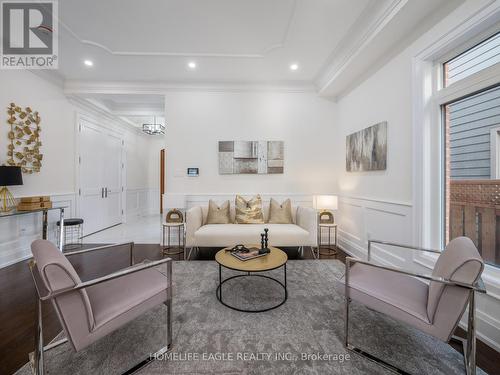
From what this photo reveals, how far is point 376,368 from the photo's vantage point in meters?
1.33

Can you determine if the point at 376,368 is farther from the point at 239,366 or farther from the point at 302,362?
the point at 239,366

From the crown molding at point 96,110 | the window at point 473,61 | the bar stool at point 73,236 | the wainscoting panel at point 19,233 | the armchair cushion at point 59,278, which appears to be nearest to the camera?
the armchair cushion at point 59,278

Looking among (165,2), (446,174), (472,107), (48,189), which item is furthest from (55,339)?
(472,107)

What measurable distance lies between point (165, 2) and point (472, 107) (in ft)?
10.8

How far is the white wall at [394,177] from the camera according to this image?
171 cm

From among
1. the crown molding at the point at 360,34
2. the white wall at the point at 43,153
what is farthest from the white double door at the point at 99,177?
the crown molding at the point at 360,34

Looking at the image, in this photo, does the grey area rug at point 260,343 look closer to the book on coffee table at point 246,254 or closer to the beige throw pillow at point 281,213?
the book on coffee table at point 246,254

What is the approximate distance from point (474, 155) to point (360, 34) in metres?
1.91

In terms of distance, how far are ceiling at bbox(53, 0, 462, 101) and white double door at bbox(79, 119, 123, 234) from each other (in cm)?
118

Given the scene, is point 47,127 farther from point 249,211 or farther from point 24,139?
point 249,211

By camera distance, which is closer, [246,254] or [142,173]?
[246,254]

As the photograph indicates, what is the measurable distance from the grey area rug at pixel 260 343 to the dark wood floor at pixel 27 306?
0.21 m

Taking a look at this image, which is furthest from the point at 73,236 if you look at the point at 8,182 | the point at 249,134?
the point at 249,134

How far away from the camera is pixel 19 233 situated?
3.09 metres
